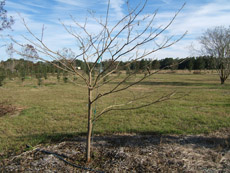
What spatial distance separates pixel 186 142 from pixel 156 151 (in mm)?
832

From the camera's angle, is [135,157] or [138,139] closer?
[135,157]

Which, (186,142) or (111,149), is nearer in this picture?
(111,149)

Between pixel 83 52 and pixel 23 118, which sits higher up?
pixel 83 52

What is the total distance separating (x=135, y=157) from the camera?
275 centimetres

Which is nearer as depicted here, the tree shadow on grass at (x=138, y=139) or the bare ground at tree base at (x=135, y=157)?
the bare ground at tree base at (x=135, y=157)

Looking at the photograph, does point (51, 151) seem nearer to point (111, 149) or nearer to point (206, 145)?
point (111, 149)

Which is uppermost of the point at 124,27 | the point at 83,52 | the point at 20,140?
the point at 124,27

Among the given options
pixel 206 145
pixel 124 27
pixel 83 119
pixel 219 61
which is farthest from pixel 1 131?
pixel 219 61

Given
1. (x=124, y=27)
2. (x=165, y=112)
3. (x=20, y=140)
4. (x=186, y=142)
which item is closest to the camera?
(x=124, y=27)

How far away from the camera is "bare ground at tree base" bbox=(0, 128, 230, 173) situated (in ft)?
8.24

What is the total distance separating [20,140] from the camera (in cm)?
382

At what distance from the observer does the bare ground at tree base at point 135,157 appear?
2.51 meters

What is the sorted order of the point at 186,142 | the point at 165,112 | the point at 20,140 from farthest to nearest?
1. the point at 165,112
2. the point at 20,140
3. the point at 186,142

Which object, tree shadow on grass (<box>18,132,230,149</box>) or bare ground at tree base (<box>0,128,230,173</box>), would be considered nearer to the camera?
bare ground at tree base (<box>0,128,230,173</box>)
